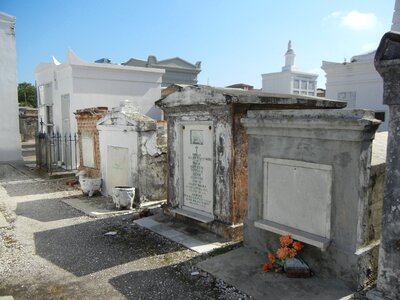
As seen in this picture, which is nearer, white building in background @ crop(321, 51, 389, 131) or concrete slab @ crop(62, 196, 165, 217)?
concrete slab @ crop(62, 196, 165, 217)

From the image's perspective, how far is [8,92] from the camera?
16.3 metres

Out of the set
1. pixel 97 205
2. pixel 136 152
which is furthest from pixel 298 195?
pixel 97 205

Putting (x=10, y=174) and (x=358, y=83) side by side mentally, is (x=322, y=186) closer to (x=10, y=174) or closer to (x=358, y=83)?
(x=358, y=83)

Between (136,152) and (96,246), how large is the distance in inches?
113

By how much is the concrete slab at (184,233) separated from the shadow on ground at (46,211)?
1.85 m

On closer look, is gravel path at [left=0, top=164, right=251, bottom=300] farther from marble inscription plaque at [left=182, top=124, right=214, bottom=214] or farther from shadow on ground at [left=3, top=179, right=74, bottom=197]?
shadow on ground at [left=3, top=179, right=74, bottom=197]

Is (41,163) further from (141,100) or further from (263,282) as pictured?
(263,282)

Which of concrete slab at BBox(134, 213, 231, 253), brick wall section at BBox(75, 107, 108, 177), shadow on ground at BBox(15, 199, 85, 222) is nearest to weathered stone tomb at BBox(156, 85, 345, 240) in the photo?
concrete slab at BBox(134, 213, 231, 253)

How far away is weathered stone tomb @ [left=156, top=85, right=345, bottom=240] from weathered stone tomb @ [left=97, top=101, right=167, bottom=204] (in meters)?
1.28

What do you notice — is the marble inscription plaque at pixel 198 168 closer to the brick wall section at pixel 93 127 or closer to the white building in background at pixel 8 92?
the brick wall section at pixel 93 127

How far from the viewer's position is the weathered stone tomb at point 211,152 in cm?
568

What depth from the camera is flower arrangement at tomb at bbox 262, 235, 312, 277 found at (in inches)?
166

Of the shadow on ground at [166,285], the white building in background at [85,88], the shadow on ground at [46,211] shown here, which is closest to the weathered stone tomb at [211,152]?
the shadow on ground at [166,285]

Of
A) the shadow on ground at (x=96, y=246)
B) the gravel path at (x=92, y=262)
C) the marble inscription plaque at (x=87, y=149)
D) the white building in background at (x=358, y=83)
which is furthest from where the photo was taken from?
the white building in background at (x=358, y=83)
